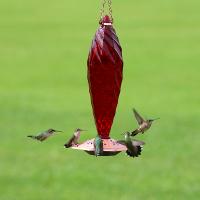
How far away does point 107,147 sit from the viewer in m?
3.91

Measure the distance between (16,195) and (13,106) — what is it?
769 centimetres

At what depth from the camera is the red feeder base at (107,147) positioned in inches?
150

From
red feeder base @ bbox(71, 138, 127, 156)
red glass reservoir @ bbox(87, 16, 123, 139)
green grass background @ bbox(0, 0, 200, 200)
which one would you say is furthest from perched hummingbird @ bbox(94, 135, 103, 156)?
green grass background @ bbox(0, 0, 200, 200)

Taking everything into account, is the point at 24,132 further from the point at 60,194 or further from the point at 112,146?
the point at 112,146

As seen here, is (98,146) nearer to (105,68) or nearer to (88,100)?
(105,68)

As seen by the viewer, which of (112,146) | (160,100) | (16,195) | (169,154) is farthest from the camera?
(160,100)

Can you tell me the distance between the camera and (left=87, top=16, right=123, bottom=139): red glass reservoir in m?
4.02

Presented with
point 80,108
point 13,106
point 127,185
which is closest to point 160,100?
point 80,108

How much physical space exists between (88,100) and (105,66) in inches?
688

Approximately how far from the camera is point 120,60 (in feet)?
13.3

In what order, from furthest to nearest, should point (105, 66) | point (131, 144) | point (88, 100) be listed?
point (88, 100), point (105, 66), point (131, 144)

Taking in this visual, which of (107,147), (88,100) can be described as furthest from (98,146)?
(88,100)

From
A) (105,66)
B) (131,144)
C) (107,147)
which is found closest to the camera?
(131,144)

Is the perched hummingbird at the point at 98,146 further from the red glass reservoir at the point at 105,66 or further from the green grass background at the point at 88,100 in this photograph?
the green grass background at the point at 88,100
